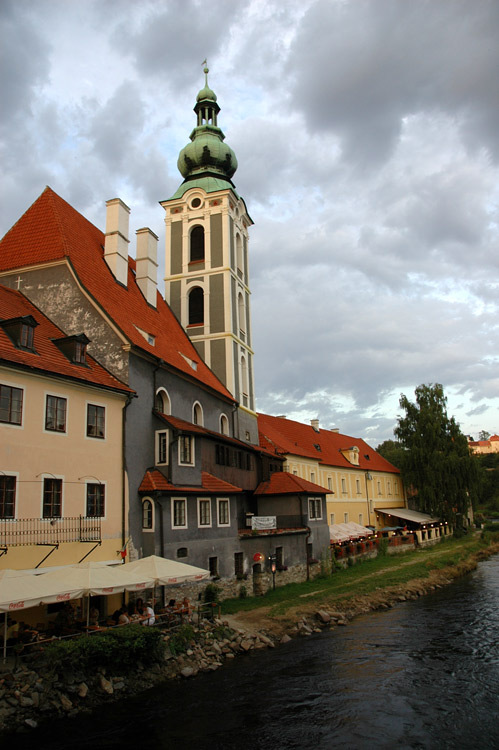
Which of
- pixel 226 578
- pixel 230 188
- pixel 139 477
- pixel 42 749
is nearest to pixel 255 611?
pixel 226 578

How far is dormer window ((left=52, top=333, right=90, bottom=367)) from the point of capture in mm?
20000

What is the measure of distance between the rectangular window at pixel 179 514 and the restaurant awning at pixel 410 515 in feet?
113

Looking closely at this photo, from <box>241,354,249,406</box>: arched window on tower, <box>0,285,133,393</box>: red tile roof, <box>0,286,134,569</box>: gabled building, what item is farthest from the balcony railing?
<box>241,354,249,406</box>: arched window on tower

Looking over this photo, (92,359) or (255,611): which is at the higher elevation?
(92,359)

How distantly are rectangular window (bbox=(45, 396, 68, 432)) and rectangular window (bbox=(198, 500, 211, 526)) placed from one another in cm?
739

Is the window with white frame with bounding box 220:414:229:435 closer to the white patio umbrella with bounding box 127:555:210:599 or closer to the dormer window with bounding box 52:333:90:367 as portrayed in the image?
the dormer window with bounding box 52:333:90:367

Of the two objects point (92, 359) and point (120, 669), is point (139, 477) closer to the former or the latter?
point (92, 359)

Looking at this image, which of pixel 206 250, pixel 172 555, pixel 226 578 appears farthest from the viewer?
pixel 206 250

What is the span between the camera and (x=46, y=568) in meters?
16.7

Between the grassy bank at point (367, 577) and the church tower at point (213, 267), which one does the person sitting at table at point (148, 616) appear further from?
the church tower at point (213, 267)

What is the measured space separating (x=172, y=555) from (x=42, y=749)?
33.4 ft

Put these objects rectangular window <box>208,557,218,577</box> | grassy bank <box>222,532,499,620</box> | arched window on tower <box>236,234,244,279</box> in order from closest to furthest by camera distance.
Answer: rectangular window <box>208,557,218,577</box>, grassy bank <box>222,532,499,620</box>, arched window on tower <box>236,234,244,279</box>

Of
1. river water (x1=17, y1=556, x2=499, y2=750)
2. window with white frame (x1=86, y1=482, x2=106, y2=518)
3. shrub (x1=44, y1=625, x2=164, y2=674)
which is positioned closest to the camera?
river water (x1=17, y1=556, x2=499, y2=750)

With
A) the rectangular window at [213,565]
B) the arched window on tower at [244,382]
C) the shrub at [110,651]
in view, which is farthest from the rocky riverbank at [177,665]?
the arched window on tower at [244,382]
